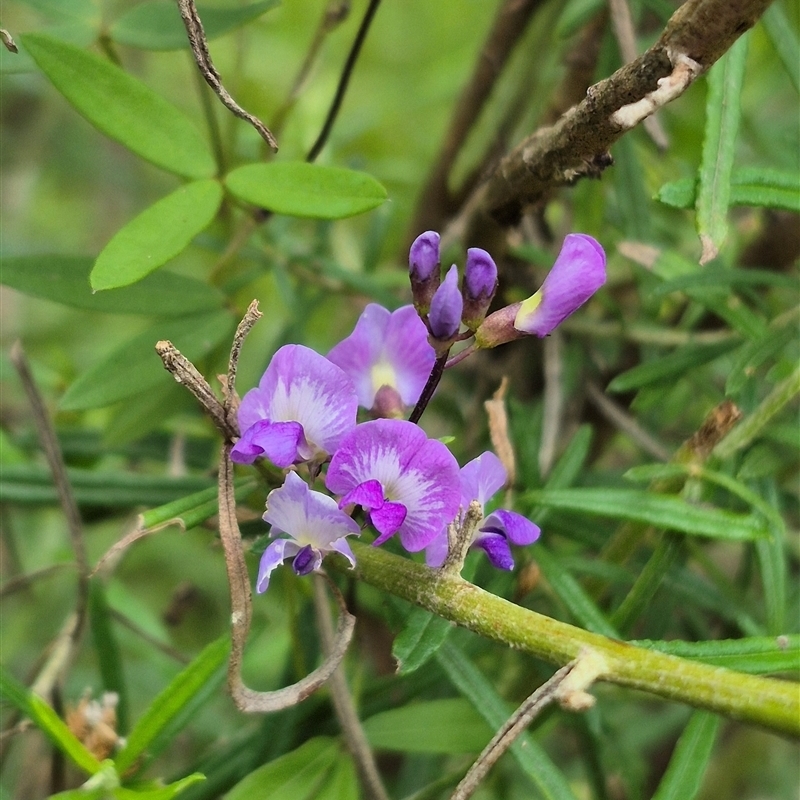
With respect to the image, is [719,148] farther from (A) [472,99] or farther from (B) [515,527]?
(A) [472,99]

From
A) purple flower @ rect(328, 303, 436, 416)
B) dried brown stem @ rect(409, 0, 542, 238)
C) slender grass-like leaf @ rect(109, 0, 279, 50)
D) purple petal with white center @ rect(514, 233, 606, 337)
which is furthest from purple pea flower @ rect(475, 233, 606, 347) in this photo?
Result: dried brown stem @ rect(409, 0, 542, 238)

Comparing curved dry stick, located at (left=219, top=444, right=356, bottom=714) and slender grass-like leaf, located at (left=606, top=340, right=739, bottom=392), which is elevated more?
slender grass-like leaf, located at (left=606, top=340, right=739, bottom=392)

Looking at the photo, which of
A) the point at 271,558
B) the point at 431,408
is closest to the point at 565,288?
the point at 271,558

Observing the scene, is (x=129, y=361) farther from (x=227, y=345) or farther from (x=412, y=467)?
(x=412, y=467)

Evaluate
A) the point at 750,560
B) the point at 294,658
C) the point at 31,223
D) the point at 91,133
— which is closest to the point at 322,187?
the point at 294,658

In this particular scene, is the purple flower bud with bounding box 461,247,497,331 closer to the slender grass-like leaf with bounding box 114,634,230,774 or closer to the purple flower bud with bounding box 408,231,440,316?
→ the purple flower bud with bounding box 408,231,440,316

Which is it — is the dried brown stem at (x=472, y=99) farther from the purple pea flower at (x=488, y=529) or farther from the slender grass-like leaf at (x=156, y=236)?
the purple pea flower at (x=488, y=529)
